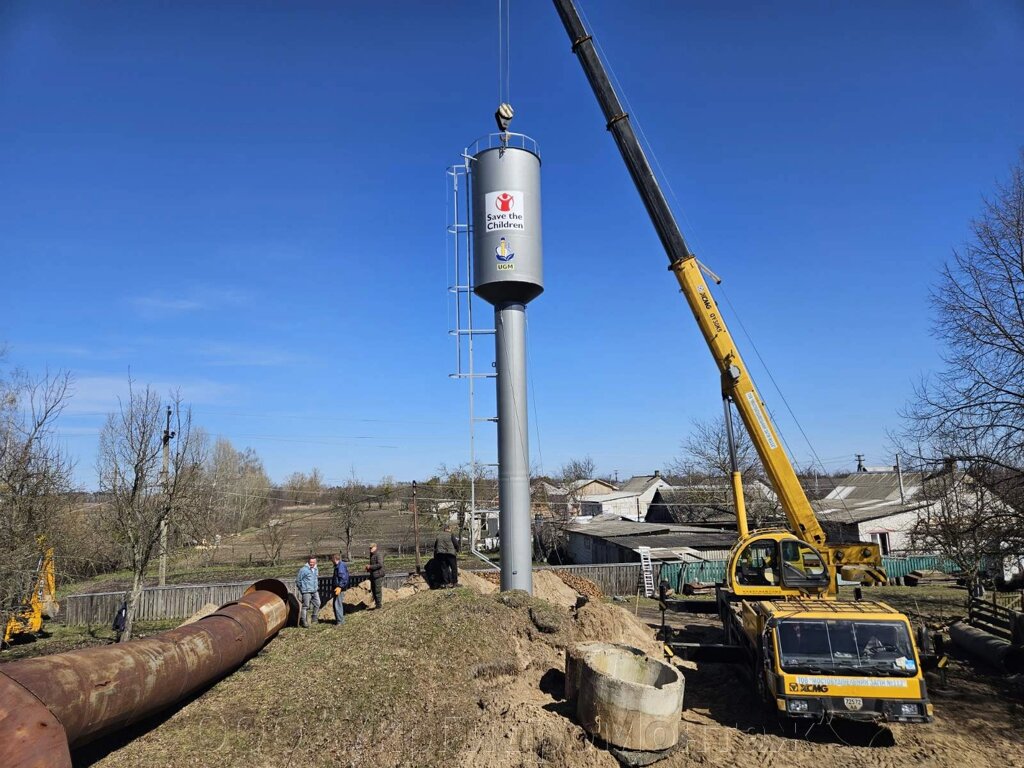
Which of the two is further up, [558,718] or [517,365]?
[517,365]

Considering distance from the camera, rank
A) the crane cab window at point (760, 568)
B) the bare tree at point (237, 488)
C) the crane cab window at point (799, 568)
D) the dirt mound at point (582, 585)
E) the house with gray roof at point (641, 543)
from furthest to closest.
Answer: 1. the bare tree at point (237, 488)
2. the house with gray roof at point (641, 543)
3. the dirt mound at point (582, 585)
4. the crane cab window at point (760, 568)
5. the crane cab window at point (799, 568)

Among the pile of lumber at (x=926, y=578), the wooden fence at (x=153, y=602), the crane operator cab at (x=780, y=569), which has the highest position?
the crane operator cab at (x=780, y=569)

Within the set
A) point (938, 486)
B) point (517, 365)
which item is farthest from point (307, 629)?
point (938, 486)

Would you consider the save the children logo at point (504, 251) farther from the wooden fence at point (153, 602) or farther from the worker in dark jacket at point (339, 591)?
the wooden fence at point (153, 602)

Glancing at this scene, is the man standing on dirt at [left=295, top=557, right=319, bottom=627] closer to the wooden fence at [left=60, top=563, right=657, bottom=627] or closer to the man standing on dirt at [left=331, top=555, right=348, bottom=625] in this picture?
the man standing on dirt at [left=331, top=555, right=348, bottom=625]

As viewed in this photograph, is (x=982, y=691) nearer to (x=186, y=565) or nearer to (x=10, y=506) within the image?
(x=10, y=506)

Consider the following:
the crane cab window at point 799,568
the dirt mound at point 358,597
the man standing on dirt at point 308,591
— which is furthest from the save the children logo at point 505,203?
the dirt mound at point 358,597

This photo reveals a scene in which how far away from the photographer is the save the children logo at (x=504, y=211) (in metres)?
15.3

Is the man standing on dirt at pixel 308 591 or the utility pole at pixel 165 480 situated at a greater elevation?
the utility pole at pixel 165 480

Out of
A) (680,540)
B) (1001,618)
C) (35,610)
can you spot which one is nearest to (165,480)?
(35,610)

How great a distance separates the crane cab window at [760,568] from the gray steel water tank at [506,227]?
7.89 m

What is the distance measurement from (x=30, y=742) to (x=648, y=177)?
14.5 meters

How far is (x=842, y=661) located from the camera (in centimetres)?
888

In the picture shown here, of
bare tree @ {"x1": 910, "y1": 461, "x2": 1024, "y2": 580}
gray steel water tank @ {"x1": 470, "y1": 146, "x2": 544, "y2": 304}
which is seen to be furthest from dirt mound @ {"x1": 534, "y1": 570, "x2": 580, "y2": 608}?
bare tree @ {"x1": 910, "y1": 461, "x2": 1024, "y2": 580}
